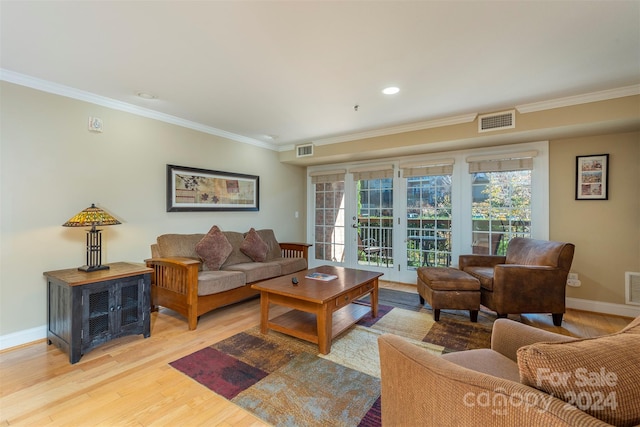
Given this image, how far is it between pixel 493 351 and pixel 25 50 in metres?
3.63

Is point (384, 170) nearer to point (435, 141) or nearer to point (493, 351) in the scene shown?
point (435, 141)

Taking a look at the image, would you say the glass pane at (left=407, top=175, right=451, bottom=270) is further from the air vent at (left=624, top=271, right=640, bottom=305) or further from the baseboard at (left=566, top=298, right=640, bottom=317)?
the air vent at (left=624, top=271, right=640, bottom=305)

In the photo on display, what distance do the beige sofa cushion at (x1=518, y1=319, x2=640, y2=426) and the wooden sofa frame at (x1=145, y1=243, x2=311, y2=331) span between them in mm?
2731

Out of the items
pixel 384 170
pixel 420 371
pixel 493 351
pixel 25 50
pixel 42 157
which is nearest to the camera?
pixel 420 371

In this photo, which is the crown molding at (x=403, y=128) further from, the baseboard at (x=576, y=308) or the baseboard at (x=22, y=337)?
the baseboard at (x=22, y=337)

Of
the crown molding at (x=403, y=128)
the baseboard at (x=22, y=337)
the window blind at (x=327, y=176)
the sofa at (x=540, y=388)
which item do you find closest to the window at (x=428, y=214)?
the crown molding at (x=403, y=128)

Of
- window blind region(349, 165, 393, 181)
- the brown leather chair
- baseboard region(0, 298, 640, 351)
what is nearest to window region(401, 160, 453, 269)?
window blind region(349, 165, 393, 181)

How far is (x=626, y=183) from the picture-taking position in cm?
318

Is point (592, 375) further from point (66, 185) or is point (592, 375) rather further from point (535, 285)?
point (66, 185)

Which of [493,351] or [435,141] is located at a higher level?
[435,141]

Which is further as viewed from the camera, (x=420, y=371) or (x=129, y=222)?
(x=129, y=222)

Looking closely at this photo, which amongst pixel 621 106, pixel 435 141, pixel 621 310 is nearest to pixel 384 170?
pixel 435 141

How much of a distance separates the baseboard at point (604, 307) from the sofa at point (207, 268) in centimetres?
347

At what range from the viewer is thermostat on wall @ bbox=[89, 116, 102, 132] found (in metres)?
2.89
